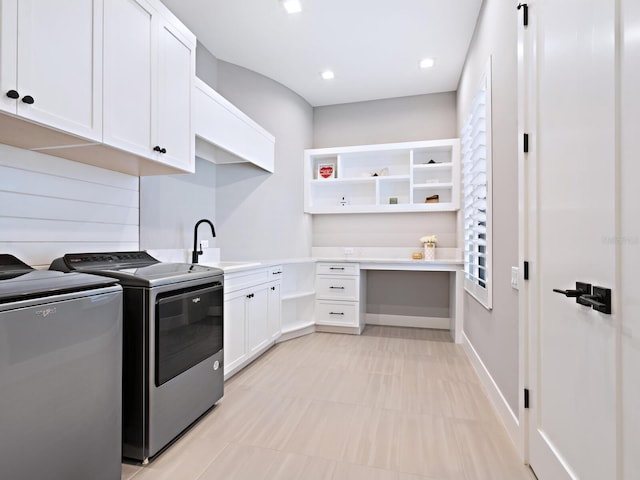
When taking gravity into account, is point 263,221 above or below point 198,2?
below

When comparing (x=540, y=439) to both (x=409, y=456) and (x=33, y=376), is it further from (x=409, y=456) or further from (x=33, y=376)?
(x=33, y=376)

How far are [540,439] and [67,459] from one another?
2046mm

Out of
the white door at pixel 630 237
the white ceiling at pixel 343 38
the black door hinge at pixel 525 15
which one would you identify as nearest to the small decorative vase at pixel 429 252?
the white ceiling at pixel 343 38

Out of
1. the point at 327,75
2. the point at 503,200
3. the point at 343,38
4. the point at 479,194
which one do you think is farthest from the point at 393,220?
the point at 503,200

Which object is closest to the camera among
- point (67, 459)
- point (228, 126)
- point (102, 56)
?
point (67, 459)

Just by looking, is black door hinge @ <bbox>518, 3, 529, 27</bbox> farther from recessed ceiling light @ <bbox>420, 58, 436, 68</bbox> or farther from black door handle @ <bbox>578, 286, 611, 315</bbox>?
recessed ceiling light @ <bbox>420, 58, 436, 68</bbox>

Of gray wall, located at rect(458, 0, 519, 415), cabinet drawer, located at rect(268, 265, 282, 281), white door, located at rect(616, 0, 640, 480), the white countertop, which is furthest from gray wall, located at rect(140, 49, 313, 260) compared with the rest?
white door, located at rect(616, 0, 640, 480)

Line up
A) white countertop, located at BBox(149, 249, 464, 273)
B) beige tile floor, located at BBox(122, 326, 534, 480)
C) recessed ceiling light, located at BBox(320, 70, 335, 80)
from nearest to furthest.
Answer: beige tile floor, located at BBox(122, 326, 534, 480) < white countertop, located at BBox(149, 249, 464, 273) < recessed ceiling light, located at BBox(320, 70, 335, 80)

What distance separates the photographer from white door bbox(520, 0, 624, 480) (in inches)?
42.0

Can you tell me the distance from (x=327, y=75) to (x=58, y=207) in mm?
3193

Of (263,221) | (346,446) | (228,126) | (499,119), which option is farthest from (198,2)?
(346,446)

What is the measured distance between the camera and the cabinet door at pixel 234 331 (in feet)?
8.60

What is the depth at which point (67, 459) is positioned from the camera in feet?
4.19

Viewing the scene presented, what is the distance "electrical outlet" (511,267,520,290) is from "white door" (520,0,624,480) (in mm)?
147
